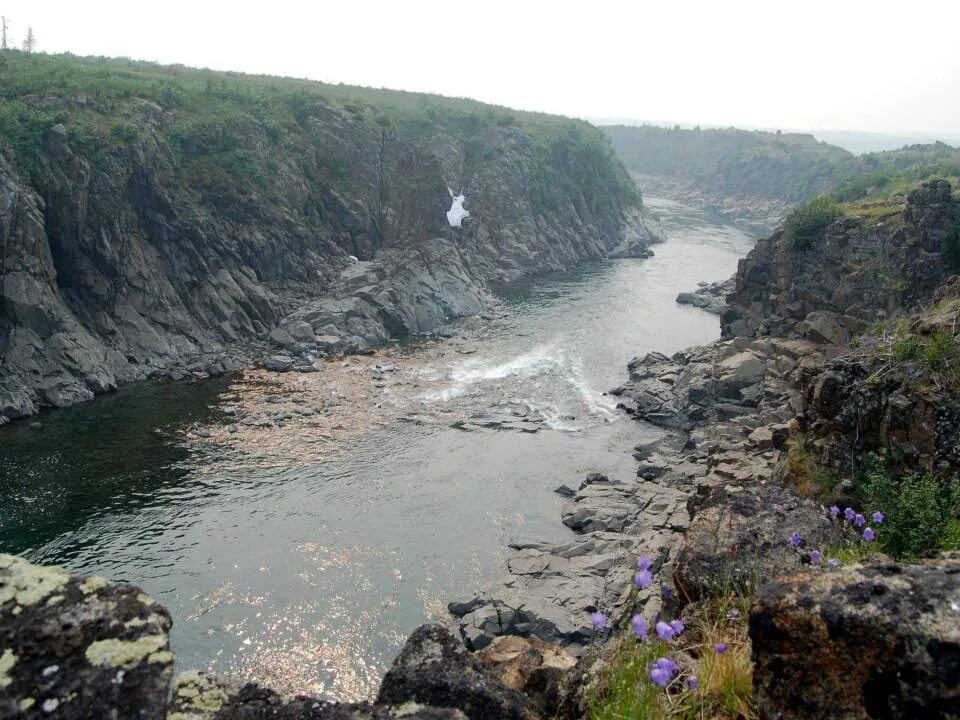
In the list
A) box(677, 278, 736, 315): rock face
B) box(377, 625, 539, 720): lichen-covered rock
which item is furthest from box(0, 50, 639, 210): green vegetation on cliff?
box(377, 625, 539, 720): lichen-covered rock

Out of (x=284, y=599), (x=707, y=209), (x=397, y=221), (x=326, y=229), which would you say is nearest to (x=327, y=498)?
(x=284, y=599)

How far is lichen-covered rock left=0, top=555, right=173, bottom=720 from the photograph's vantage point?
4.38 metres

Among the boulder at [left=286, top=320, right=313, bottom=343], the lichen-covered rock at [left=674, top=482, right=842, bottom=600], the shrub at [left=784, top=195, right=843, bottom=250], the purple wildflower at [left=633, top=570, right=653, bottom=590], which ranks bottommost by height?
the boulder at [left=286, top=320, right=313, bottom=343]

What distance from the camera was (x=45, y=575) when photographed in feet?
16.9

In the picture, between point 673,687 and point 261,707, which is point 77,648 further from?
point 673,687

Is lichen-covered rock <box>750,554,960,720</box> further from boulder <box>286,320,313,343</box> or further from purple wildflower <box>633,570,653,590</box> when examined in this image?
boulder <box>286,320,313,343</box>

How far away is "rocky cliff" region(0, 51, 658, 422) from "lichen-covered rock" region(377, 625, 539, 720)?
40107 millimetres

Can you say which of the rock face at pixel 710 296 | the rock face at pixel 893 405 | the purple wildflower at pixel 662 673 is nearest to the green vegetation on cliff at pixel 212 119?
the rock face at pixel 710 296

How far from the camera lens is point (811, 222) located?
49.7 metres

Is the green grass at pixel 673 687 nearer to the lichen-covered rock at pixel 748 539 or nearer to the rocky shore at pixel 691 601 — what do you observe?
the rocky shore at pixel 691 601

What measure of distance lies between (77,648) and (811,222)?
5330 centimetres

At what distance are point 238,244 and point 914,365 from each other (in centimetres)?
5395

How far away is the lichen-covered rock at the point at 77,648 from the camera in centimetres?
438

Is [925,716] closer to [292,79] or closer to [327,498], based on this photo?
[327,498]
